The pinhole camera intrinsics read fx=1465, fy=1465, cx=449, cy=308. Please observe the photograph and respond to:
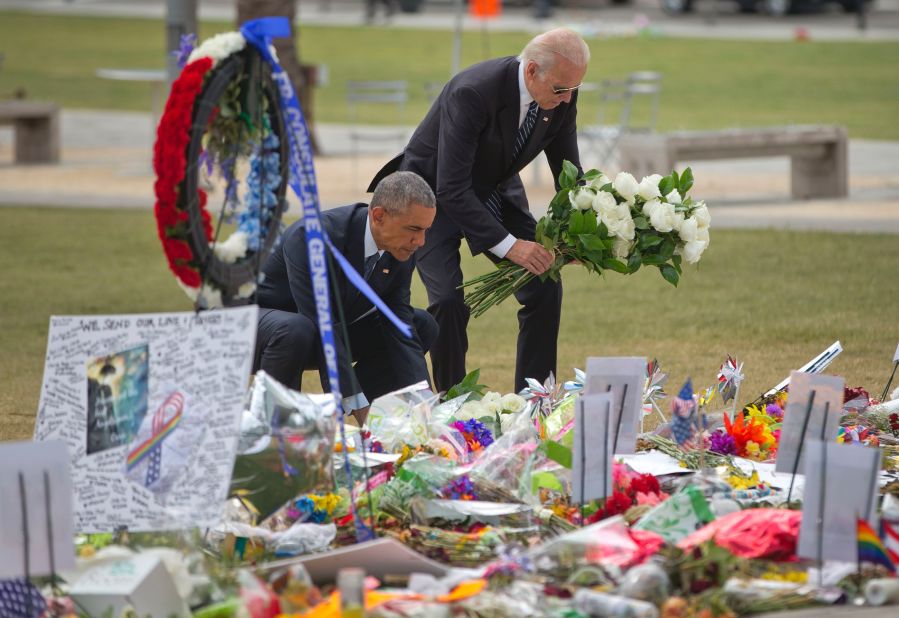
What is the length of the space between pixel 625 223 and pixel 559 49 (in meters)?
0.70

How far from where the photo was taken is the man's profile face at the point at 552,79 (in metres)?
5.45

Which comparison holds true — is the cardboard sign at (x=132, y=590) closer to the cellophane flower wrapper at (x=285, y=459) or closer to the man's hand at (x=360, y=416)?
the cellophane flower wrapper at (x=285, y=459)

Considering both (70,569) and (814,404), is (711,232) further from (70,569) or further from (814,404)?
(70,569)

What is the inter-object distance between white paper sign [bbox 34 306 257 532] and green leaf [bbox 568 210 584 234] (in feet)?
5.25

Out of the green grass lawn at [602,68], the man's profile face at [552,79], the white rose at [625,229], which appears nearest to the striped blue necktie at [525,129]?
the man's profile face at [552,79]

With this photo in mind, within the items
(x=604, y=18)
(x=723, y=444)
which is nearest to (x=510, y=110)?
(x=723, y=444)

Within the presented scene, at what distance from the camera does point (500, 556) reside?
3883mm

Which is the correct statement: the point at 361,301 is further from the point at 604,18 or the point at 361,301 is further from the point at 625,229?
the point at 604,18

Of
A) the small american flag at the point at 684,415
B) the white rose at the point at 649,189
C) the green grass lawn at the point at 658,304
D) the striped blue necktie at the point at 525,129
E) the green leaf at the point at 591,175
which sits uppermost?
the striped blue necktie at the point at 525,129

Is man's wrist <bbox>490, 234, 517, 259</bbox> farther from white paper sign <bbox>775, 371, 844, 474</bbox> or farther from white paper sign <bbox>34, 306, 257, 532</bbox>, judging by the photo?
white paper sign <bbox>34, 306, 257, 532</bbox>

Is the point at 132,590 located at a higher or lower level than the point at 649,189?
lower

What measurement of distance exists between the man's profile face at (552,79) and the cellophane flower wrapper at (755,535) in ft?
6.63

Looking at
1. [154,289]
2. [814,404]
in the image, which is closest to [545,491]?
[814,404]

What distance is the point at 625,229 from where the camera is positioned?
17.3ft
